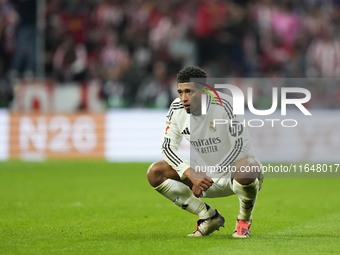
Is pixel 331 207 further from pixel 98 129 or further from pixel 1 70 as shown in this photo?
pixel 1 70

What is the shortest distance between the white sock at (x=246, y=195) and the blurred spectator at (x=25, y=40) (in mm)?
11310

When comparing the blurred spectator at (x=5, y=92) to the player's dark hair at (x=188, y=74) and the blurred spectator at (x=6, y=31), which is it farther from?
the player's dark hair at (x=188, y=74)

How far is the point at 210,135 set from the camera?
589 centimetres

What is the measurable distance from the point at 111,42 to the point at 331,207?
10528mm

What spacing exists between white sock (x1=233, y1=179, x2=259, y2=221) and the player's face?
0.79 meters

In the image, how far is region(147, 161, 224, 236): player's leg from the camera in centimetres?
594

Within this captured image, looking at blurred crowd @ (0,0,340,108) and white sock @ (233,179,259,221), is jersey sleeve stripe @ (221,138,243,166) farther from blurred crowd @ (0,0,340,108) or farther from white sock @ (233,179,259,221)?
blurred crowd @ (0,0,340,108)

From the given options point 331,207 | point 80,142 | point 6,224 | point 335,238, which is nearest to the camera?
point 335,238

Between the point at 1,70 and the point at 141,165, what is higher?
the point at 1,70

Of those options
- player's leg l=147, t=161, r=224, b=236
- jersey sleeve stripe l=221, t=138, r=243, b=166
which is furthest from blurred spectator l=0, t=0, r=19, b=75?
jersey sleeve stripe l=221, t=138, r=243, b=166

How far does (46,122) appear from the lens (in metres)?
15.3

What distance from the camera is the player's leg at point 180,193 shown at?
5938 mm

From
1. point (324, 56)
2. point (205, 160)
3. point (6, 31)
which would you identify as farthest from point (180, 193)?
point (6, 31)

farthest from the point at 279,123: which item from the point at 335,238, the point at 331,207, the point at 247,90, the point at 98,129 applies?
the point at 335,238
